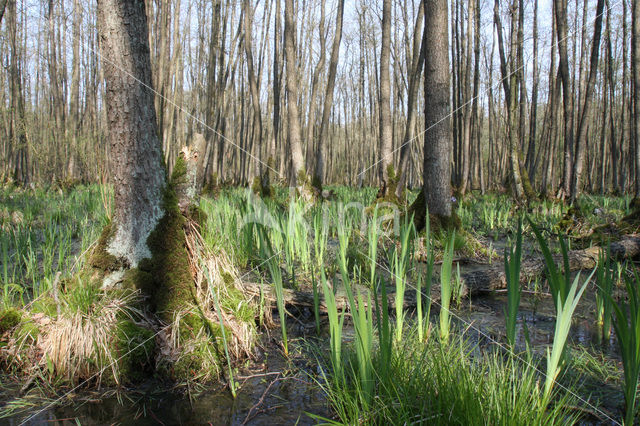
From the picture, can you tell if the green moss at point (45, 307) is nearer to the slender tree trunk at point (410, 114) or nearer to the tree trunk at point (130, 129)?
the tree trunk at point (130, 129)

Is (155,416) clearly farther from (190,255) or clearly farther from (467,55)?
(467,55)

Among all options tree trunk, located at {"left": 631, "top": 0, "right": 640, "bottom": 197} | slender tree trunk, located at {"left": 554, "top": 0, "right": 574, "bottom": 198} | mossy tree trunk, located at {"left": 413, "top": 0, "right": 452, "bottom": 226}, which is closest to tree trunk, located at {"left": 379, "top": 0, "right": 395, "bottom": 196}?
mossy tree trunk, located at {"left": 413, "top": 0, "right": 452, "bottom": 226}

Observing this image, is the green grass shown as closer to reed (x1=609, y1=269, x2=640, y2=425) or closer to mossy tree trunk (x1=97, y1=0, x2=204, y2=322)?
reed (x1=609, y1=269, x2=640, y2=425)

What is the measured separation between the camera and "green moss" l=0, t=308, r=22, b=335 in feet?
6.53

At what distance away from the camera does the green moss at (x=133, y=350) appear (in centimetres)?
190

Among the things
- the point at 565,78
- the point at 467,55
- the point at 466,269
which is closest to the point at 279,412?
the point at 466,269

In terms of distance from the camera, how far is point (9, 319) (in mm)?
2012

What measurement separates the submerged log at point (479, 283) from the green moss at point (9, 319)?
121 centimetres

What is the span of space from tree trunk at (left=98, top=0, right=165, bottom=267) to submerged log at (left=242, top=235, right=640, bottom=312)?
30.8 inches

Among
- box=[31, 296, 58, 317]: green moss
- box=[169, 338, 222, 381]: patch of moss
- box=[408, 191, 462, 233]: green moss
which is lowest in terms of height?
box=[169, 338, 222, 381]: patch of moss

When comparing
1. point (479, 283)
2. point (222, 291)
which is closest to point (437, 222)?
point (479, 283)

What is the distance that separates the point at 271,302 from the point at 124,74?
5.53 ft

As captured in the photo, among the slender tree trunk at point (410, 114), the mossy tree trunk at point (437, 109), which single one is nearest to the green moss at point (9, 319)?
the mossy tree trunk at point (437, 109)

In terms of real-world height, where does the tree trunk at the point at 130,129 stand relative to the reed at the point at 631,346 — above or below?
above
